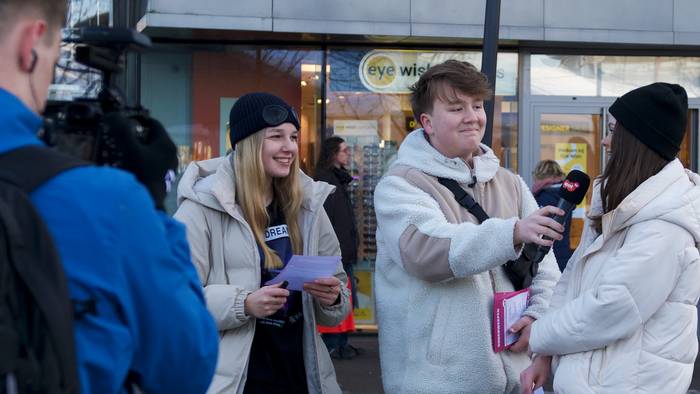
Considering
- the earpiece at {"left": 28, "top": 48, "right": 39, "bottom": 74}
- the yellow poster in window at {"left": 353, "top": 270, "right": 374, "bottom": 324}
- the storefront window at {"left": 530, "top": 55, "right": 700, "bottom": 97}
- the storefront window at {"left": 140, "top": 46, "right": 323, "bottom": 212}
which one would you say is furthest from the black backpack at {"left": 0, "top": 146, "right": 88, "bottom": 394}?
the storefront window at {"left": 530, "top": 55, "right": 700, "bottom": 97}

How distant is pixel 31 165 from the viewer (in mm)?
1579

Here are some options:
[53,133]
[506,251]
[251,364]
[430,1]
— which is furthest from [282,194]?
[430,1]

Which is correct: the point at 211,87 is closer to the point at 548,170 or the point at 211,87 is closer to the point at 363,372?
the point at 363,372

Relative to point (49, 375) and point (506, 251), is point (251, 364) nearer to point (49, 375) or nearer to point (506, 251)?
point (506, 251)

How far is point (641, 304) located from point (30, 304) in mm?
2048

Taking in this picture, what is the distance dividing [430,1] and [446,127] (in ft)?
20.4

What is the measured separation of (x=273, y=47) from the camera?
33.2 feet

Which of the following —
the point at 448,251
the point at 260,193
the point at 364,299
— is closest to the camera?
the point at 448,251

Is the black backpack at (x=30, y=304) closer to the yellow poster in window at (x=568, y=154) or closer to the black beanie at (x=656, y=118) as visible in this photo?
the black beanie at (x=656, y=118)

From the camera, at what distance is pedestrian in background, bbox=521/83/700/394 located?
2.93 m

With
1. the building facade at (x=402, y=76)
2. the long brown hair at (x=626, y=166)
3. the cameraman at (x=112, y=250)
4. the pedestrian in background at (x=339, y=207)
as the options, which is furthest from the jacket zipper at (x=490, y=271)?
the building facade at (x=402, y=76)

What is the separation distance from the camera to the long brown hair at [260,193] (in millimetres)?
3668

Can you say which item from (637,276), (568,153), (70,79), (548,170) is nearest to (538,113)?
(568,153)

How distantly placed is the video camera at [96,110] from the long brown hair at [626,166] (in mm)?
1780
